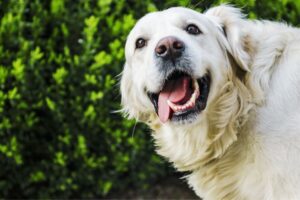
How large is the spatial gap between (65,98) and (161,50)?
2256 millimetres

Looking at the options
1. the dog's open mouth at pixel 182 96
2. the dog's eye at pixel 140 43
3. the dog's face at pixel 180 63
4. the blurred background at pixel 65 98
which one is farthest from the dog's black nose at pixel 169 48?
the blurred background at pixel 65 98

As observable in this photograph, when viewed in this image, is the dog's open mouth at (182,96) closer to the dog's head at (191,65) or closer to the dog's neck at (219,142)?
the dog's head at (191,65)

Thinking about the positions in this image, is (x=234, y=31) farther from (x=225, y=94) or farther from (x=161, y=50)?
(x=161, y=50)

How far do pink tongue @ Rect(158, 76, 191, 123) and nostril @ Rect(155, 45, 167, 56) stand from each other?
206 mm

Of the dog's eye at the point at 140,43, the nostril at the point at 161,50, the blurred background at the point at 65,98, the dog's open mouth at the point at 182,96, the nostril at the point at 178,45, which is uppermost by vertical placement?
the nostril at the point at 178,45

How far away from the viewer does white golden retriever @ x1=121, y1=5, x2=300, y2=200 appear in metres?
3.56

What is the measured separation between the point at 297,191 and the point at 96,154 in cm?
284

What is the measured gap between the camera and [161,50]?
3.68 m

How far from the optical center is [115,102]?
580cm

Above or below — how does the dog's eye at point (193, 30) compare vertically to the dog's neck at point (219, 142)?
above

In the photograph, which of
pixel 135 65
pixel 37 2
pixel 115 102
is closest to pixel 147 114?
pixel 135 65

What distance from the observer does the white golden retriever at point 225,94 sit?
3557mm

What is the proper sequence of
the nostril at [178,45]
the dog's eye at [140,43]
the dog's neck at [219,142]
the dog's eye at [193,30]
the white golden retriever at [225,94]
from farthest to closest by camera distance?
the dog's eye at [140,43] → the dog's eye at [193,30] → the dog's neck at [219,142] → the nostril at [178,45] → the white golden retriever at [225,94]

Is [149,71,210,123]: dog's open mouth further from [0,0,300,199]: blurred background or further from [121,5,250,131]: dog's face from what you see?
[0,0,300,199]: blurred background
